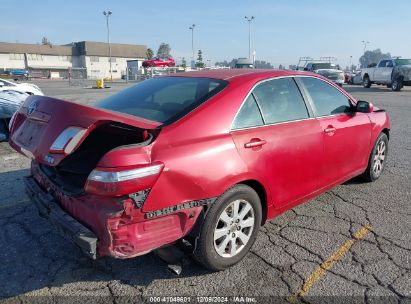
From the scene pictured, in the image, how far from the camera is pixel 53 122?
104 inches

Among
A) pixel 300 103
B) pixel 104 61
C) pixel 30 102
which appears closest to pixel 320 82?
pixel 300 103

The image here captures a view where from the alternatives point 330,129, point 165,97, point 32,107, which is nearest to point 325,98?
point 330,129

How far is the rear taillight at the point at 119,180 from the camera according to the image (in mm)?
2299

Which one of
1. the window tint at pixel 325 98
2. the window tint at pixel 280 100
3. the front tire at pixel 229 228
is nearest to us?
the front tire at pixel 229 228

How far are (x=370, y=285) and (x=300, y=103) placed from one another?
71.5 inches

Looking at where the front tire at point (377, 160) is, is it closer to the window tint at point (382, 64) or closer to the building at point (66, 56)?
the window tint at point (382, 64)

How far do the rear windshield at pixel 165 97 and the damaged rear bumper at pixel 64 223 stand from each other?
0.98 metres

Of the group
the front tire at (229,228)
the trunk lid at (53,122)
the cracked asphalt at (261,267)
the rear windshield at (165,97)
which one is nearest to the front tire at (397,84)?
the cracked asphalt at (261,267)

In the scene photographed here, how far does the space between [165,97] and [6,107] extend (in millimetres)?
5615

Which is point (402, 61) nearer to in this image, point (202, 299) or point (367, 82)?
point (367, 82)

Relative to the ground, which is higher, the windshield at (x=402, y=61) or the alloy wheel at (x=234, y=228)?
the windshield at (x=402, y=61)

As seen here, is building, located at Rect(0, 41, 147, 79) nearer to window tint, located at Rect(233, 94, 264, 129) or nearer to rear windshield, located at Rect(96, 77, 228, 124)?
rear windshield, located at Rect(96, 77, 228, 124)

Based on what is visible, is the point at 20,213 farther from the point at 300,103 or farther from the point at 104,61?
the point at 104,61

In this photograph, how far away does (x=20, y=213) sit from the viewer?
4.03 metres
